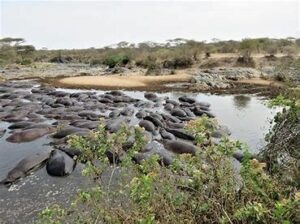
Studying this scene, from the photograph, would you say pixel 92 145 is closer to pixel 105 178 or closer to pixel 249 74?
pixel 105 178

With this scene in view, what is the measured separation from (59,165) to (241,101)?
14144 millimetres

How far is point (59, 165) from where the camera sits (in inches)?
403

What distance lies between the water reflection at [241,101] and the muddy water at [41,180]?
1744 mm

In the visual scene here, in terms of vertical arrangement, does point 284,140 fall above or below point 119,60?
above

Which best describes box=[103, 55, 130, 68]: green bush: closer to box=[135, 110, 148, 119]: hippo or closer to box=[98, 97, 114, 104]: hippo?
box=[98, 97, 114, 104]: hippo

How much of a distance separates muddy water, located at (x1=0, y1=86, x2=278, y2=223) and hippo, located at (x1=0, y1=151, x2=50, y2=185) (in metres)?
0.18

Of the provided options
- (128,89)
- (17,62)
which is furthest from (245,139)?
(17,62)

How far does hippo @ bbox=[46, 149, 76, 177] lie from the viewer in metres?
10.1

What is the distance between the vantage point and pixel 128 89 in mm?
27547

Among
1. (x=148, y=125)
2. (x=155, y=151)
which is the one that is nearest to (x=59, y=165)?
(x=155, y=151)

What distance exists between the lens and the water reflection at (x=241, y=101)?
2052 centimetres

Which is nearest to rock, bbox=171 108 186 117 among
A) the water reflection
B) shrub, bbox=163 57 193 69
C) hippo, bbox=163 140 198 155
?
the water reflection

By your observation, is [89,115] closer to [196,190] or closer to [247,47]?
[196,190]

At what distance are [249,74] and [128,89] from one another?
1071 centimetres
